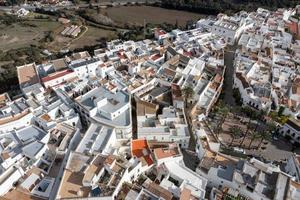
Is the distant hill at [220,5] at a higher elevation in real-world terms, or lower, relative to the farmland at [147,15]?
higher

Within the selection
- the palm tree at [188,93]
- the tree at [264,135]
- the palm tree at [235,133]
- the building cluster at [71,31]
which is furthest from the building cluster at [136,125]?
the building cluster at [71,31]

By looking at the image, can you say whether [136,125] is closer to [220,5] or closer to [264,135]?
[264,135]

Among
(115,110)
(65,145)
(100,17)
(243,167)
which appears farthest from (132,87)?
(100,17)

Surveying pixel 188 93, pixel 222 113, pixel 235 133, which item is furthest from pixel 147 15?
pixel 235 133

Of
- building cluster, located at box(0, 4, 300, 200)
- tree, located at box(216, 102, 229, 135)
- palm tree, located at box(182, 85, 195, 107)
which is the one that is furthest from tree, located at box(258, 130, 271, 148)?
palm tree, located at box(182, 85, 195, 107)

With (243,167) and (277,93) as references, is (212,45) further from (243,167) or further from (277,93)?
(243,167)

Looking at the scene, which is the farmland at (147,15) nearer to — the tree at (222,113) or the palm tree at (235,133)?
the tree at (222,113)
